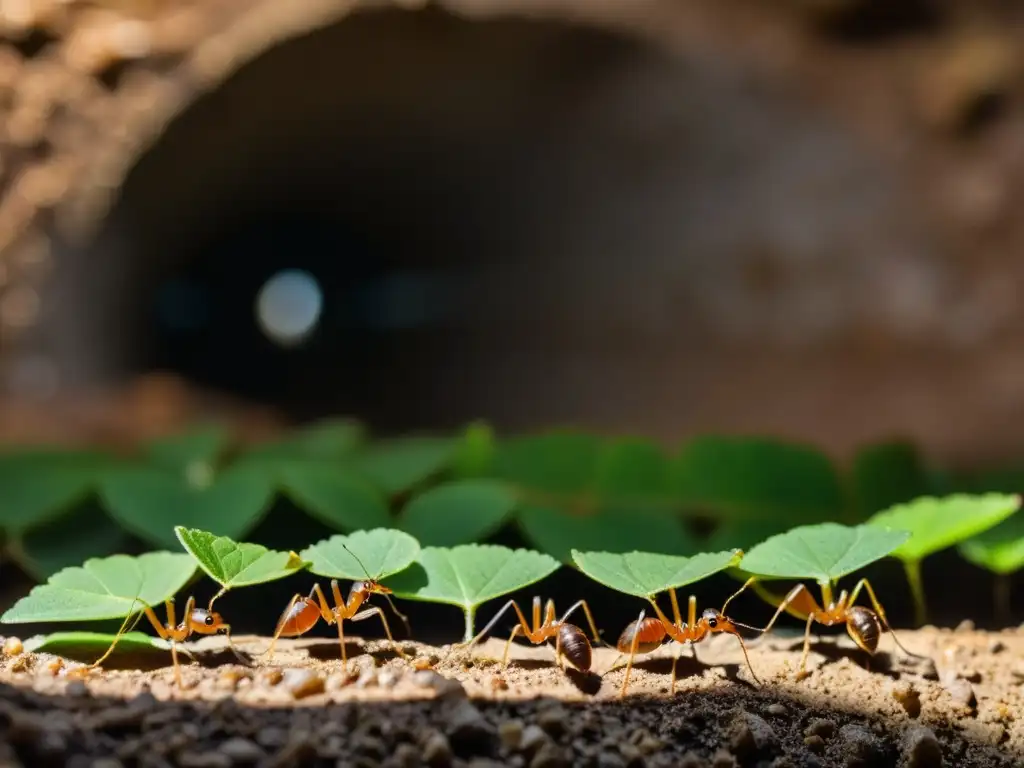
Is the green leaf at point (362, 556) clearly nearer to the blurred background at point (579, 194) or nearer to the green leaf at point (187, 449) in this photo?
the green leaf at point (187, 449)

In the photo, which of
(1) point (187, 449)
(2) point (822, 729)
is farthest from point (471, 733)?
(1) point (187, 449)

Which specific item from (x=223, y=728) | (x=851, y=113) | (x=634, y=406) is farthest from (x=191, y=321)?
(x=223, y=728)

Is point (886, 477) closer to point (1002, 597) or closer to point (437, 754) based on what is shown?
Result: point (1002, 597)

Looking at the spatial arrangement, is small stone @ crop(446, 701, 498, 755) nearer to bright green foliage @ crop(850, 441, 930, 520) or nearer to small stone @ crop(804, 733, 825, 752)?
small stone @ crop(804, 733, 825, 752)

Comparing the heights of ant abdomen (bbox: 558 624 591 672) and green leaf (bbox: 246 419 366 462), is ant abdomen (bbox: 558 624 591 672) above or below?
below

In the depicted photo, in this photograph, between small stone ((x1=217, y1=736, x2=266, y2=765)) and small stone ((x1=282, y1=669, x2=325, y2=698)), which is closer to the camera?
small stone ((x1=217, y1=736, x2=266, y2=765))

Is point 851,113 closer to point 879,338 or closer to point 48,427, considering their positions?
point 879,338

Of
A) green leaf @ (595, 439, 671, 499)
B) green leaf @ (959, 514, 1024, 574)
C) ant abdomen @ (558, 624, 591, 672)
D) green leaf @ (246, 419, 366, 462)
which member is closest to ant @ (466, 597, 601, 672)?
ant abdomen @ (558, 624, 591, 672)
